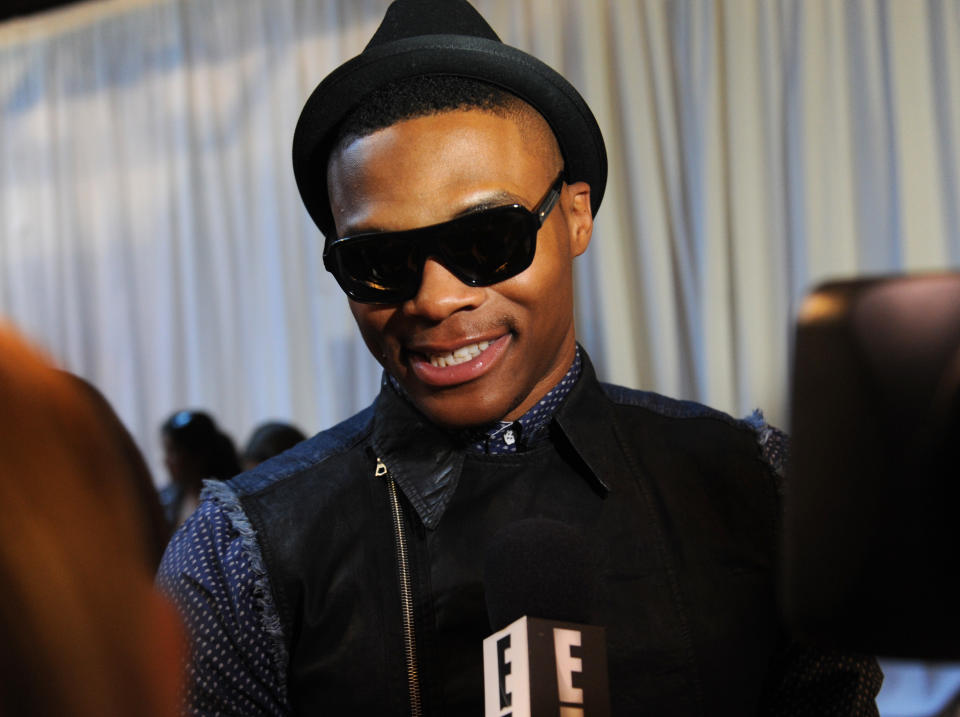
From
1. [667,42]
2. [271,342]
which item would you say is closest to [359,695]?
[667,42]

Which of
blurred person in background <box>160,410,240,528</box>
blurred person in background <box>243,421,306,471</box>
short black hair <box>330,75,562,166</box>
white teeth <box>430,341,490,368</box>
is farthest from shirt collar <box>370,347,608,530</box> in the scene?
blurred person in background <box>160,410,240,528</box>

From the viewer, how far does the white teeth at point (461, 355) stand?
4.58 feet

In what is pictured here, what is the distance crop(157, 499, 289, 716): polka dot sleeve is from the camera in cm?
131

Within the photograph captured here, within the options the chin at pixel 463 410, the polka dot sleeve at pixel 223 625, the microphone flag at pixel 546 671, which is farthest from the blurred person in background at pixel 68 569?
the chin at pixel 463 410

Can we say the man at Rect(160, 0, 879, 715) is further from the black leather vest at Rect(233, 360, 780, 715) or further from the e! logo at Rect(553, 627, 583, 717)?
the e! logo at Rect(553, 627, 583, 717)

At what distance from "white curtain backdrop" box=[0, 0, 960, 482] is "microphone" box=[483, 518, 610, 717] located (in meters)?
2.61

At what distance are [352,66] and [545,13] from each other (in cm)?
275

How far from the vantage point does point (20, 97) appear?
5270 mm

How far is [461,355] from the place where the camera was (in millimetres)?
1397

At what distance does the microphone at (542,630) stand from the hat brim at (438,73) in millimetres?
617

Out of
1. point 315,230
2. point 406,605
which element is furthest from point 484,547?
point 315,230

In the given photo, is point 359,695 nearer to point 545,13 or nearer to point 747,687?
point 747,687

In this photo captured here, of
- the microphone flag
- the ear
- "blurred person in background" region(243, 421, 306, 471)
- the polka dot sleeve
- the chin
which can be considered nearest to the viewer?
the microphone flag

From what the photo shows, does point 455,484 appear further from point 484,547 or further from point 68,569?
point 68,569
